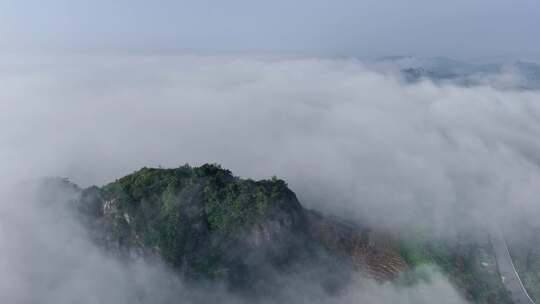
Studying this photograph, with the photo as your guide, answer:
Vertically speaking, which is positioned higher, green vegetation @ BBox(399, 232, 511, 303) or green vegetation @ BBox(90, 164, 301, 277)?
green vegetation @ BBox(90, 164, 301, 277)

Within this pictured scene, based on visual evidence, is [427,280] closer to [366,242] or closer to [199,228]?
[366,242]

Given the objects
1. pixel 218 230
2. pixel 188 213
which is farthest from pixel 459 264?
pixel 188 213

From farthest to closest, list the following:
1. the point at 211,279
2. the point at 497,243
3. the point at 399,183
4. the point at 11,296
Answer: the point at 399,183, the point at 497,243, the point at 211,279, the point at 11,296

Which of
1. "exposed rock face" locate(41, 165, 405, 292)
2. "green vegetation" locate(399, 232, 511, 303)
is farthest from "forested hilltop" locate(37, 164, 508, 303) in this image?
"green vegetation" locate(399, 232, 511, 303)

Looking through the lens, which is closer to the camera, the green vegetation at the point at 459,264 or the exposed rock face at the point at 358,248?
the exposed rock face at the point at 358,248

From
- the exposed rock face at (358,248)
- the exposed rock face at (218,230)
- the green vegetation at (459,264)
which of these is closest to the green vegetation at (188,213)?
the exposed rock face at (218,230)

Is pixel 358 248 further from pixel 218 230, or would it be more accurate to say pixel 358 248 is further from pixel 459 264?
pixel 218 230

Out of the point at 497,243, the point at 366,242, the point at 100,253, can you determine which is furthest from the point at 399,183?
the point at 100,253

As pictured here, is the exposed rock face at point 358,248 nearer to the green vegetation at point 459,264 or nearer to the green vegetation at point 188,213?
the green vegetation at point 459,264

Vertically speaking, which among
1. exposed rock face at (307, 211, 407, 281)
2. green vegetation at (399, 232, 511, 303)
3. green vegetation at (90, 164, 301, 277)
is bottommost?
green vegetation at (399, 232, 511, 303)

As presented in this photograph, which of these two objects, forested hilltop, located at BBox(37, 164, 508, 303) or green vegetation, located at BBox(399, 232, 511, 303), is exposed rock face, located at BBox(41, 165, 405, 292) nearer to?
forested hilltop, located at BBox(37, 164, 508, 303)

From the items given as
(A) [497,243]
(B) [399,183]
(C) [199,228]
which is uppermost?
(C) [199,228]
